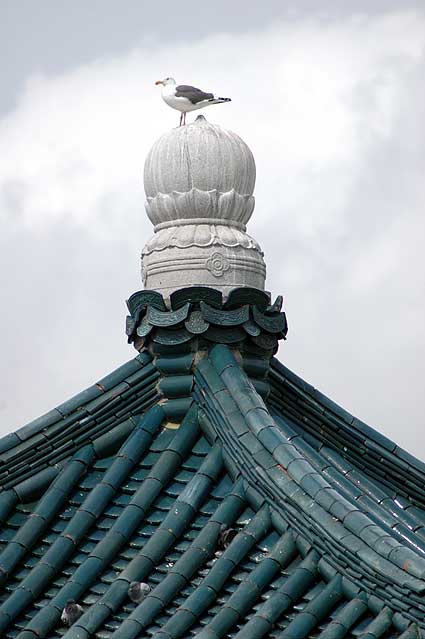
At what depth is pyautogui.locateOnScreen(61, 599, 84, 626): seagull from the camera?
8780mm

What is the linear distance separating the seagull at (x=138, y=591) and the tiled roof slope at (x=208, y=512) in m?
0.06

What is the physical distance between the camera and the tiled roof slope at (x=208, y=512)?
8.20 metres

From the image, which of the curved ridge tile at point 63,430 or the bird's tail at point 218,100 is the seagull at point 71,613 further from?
the bird's tail at point 218,100

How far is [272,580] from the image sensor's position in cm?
854

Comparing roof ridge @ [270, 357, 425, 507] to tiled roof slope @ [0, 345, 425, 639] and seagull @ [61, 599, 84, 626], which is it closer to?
tiled roof slope @ [0, 345, 425, 639]

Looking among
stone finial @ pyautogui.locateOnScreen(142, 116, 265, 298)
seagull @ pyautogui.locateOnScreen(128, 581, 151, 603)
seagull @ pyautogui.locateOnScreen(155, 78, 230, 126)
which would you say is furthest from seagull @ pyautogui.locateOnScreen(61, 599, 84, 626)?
seagull @ pyautogui.locateOnScreen(155, 78, 230, 126)

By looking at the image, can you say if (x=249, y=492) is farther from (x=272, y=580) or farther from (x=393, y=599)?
(x=393, y=599)

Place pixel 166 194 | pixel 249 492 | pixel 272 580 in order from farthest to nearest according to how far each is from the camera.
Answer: pixel 166 194 < pixel 249 492 < pixel 272 580

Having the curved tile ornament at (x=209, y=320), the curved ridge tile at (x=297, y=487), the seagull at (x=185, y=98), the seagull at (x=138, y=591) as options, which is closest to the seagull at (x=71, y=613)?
the seagull at (x=138, y=591)

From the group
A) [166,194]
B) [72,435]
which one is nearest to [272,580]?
[72,435]

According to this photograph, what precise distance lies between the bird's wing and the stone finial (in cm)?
45

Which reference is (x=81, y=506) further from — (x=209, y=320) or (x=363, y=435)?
(x=363, y=435)

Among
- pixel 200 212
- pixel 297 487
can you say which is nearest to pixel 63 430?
pixel 200 212

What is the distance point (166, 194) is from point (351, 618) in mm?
3785
